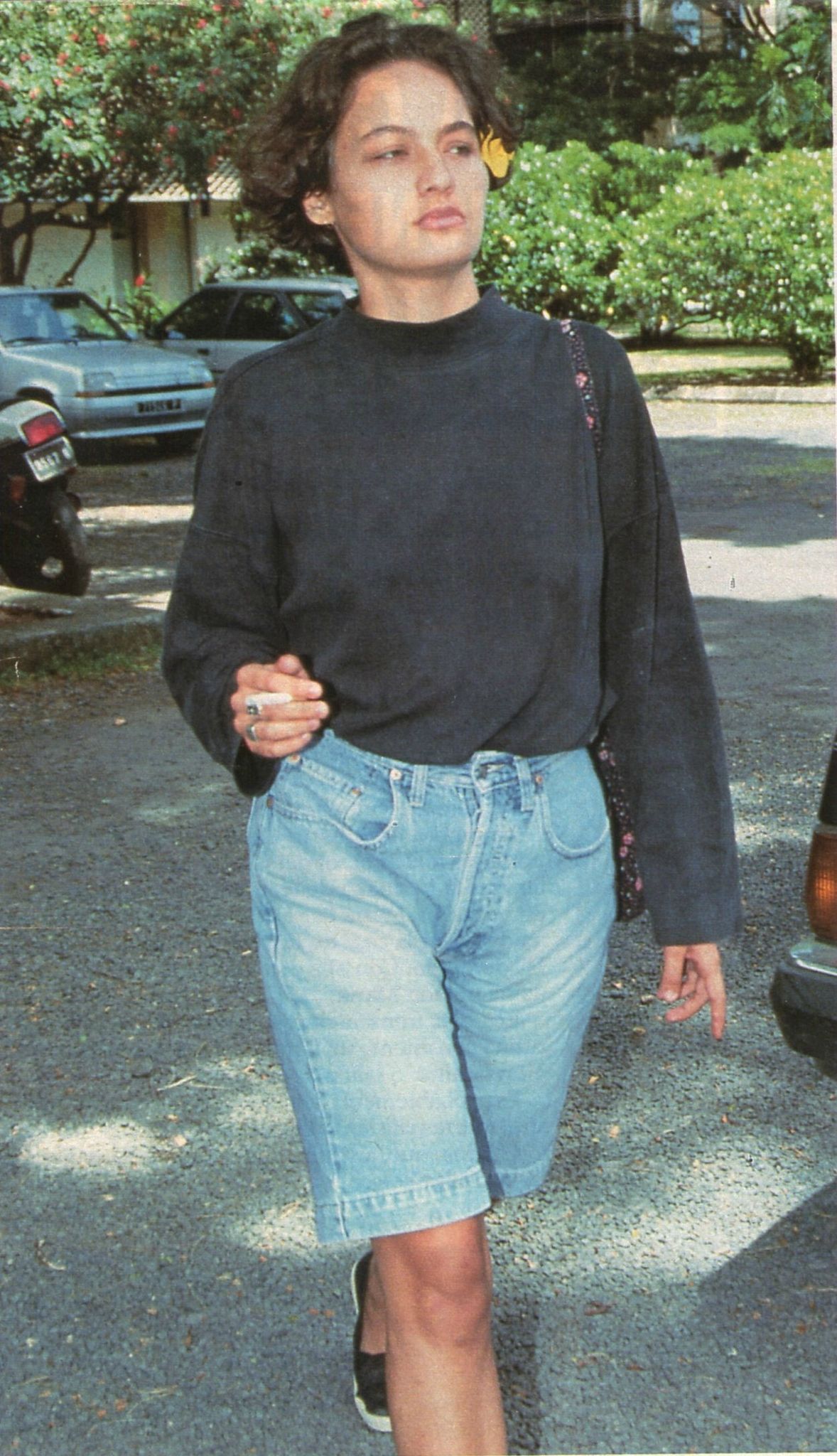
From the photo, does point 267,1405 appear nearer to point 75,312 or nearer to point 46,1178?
point 46,1178

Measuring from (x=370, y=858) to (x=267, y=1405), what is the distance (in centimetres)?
116

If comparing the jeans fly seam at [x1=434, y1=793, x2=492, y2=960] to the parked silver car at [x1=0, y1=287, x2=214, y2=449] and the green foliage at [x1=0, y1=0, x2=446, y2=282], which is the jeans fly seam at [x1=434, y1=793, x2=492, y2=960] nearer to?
the parked silver car at [x1=0, y1=287, x2=214, y2=449]

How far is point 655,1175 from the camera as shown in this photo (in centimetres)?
354

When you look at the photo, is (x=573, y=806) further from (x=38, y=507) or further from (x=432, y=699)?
(x=38, y=507)

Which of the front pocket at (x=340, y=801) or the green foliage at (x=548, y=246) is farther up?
the front pocket at (x=340, y=801)

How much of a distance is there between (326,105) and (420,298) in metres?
0.32

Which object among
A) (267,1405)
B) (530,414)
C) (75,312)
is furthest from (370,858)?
(75,312)

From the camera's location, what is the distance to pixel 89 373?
16359 millimetres

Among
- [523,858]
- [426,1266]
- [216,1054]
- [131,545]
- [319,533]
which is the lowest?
[131,545]

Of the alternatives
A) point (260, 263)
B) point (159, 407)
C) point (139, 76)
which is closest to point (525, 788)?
point (159, 407)

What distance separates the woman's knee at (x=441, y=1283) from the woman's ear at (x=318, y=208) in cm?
130

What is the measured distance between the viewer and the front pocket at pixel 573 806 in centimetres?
216

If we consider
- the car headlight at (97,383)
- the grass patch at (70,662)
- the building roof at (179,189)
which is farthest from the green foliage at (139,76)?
the grass patch at (70,662)

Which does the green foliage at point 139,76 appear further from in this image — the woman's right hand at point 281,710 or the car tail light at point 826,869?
the woman's right hand at point 281,710
